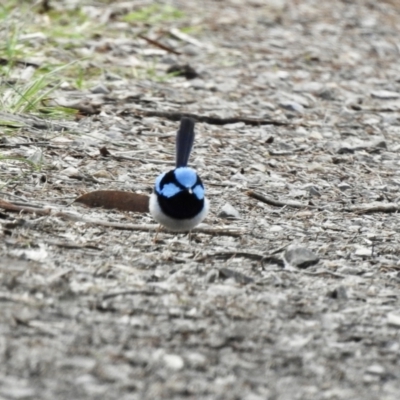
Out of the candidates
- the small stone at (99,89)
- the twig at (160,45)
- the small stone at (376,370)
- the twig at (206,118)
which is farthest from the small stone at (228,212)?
the twig at (160,45)

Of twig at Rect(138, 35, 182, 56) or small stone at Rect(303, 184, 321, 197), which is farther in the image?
twig at Rect(138, 35, 182, 56)

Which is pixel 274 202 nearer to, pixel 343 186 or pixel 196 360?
pixel 343 186

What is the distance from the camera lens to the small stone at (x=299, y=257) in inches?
144

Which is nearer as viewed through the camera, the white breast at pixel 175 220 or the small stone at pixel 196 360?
the small stone at pixel 196 360

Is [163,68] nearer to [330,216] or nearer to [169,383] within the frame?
[330,216]

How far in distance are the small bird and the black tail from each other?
0.21m

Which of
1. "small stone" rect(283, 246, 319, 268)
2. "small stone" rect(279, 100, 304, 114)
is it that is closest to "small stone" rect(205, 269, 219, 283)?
"small stone" rect(283, 246, 319, 268)

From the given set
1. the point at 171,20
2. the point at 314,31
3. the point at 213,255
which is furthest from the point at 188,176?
the point at 314,31

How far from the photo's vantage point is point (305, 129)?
20.4 feet

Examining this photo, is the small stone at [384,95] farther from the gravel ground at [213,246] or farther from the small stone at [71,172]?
the small stone at [71,172]

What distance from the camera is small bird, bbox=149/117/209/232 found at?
3.70 metres

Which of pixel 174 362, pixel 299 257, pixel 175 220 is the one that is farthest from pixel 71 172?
pixel 174 362

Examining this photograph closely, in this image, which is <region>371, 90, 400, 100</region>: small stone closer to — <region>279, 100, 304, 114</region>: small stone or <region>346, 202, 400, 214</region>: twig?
<region>279, 100, 304, 114</region>: small stone

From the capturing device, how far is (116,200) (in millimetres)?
4180
